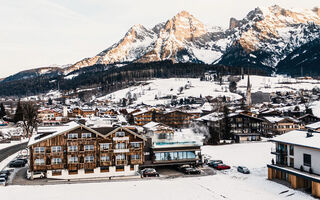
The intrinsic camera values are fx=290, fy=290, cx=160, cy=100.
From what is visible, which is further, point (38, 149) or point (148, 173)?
point (148, 173)

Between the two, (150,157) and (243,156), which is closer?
(150,157)

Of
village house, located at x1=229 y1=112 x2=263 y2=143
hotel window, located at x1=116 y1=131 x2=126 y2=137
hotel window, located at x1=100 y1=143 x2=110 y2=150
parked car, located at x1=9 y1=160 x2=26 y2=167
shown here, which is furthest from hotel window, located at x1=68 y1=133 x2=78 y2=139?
village house, located at x1=229 y1=112 x2=263 y2=143

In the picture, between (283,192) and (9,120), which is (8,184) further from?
(9,120)

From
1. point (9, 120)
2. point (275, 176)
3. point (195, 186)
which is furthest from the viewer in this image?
point (9, 120)

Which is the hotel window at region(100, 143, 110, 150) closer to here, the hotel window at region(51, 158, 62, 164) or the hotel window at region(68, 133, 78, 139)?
the hotel window at region(68, 133, 78, 139)

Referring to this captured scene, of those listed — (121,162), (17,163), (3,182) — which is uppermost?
(121,162)

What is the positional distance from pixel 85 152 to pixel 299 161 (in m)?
30.1

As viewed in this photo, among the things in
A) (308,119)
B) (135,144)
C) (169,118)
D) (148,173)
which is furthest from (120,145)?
(308,119)

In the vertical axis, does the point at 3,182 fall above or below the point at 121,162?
below

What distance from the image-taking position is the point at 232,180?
40844 millimetres

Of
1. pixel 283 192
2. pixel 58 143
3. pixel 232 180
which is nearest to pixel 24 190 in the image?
pixel 58 143

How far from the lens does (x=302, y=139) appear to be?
1474 inches

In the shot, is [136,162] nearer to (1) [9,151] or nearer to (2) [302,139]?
(2) [302,139]

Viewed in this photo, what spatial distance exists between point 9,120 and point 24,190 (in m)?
89.4
